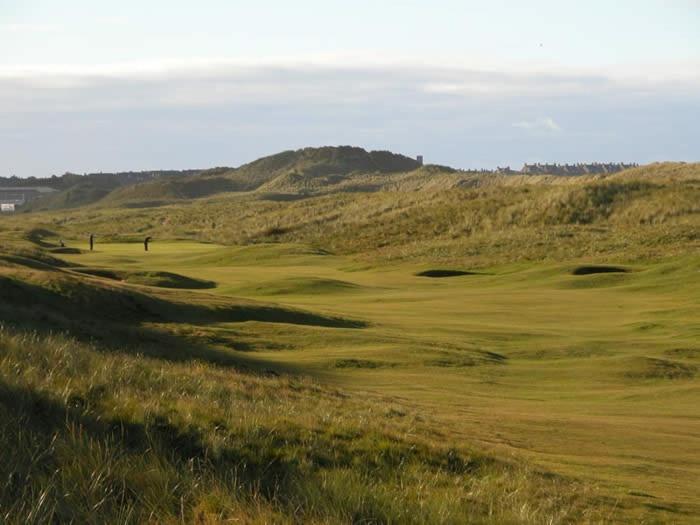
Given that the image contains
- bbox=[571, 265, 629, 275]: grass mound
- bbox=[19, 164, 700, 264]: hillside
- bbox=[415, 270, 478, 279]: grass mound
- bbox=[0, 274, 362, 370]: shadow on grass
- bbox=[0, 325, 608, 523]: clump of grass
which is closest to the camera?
bbox=[0, 325, 608, 523]: clump of grass

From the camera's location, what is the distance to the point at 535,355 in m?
24.3

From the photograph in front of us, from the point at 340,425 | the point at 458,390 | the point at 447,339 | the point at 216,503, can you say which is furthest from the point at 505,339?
the point at 216,503

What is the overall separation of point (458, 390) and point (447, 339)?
21.4ft

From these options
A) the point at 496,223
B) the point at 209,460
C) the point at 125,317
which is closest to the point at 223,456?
the point at 209,460

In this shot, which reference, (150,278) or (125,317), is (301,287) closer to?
(150,278)

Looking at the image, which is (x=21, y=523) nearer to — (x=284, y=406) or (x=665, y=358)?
(x=284, y=406)

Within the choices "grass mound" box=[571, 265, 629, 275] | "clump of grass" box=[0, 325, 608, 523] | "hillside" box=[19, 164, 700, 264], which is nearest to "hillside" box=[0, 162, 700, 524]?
"clump of grass" box=[0, 325, 608, 523]

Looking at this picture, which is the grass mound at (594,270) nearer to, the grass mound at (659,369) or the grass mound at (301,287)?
the grass mound at (301,287)

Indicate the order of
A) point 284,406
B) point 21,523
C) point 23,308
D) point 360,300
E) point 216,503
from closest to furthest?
point 21,523 < point 216,503 < point 284,406 < point 23,308 < point 360,300

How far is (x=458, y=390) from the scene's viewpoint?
19250mm

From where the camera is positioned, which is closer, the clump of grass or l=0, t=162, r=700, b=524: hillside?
the clump of grass

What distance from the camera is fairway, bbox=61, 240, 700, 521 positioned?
13.2 metres

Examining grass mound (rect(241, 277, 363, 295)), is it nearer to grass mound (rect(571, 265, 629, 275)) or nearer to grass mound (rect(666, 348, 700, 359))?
grass mound (rect(571, 265, 629, 275))

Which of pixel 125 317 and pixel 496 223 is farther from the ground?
pixel 496 223
